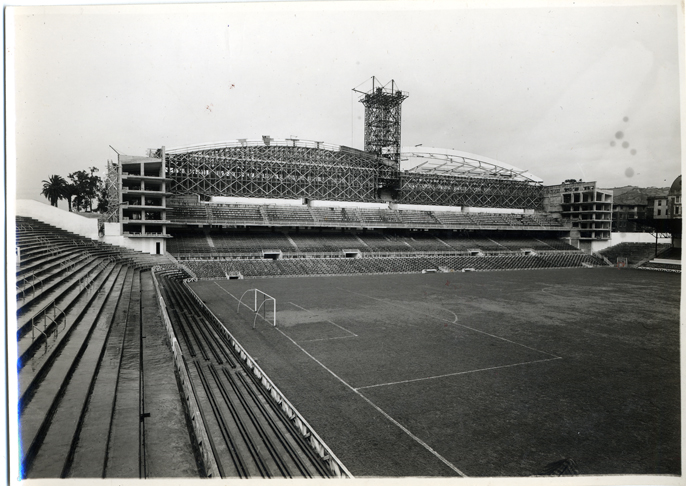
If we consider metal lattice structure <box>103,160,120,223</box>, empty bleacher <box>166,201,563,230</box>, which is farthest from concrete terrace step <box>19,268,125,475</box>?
empty bleacher <box>166,201,563,230</box>

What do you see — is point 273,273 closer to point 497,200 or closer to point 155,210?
point 155,210

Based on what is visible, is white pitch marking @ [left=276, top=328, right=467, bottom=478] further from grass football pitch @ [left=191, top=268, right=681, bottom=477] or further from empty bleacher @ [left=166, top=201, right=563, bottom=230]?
empty bleacher @ [left=166, top=201, right=563, bottom=230]

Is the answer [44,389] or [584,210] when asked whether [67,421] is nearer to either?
[44,389]

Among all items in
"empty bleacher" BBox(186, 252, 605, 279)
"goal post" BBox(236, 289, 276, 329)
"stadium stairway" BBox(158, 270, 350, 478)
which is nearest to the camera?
"stadium stairway" BBox(158, 270, 350, 478)

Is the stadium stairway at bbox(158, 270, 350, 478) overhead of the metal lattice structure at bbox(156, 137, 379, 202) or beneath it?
beneath

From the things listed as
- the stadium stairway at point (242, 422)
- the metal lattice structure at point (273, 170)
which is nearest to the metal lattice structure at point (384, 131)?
the metal lattice structure at point (273, 170)

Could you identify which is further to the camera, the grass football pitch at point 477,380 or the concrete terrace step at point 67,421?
the grass football pitch at point 477,380

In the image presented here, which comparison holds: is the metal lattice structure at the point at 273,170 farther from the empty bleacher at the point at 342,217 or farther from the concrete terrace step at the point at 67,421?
the concrete terrace step at the point at 67,421
